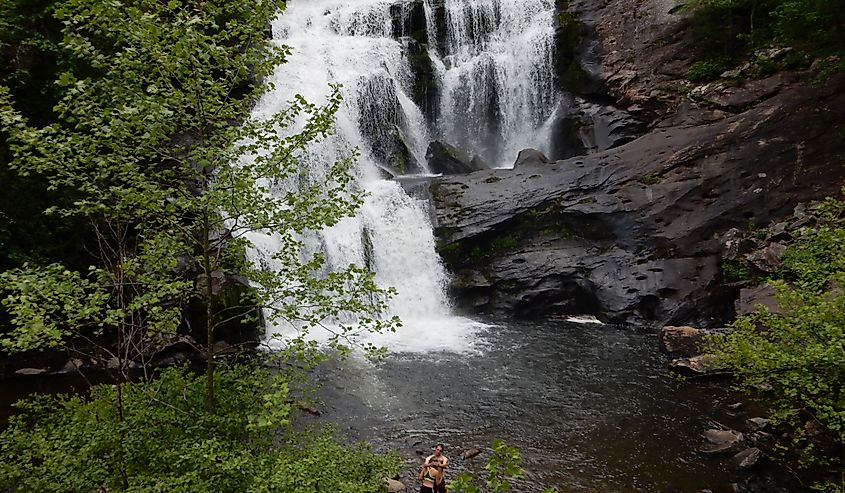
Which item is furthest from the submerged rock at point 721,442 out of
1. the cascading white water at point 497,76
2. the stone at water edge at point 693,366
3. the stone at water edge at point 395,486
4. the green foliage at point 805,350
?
the cascading white water at point 497,76

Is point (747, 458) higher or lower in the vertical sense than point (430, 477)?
lower

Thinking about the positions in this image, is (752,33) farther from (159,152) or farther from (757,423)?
(159,152)

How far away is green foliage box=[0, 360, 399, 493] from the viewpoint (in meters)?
5.33

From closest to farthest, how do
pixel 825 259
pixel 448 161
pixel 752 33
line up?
pixel 825 259
pixel 752 33
pixel 448 161

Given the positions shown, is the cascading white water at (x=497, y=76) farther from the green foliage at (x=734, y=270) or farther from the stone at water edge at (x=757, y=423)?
the stone at water edge at (x=757, y=423)

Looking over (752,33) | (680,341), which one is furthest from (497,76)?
(680,341)

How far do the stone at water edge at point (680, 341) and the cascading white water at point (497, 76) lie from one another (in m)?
14.2

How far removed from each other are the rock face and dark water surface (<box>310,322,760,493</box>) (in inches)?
127

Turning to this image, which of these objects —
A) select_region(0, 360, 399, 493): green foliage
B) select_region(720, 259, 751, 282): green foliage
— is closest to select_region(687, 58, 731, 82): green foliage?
select_region(720, 259, 751, 282): green foliage

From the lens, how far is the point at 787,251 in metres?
16.1

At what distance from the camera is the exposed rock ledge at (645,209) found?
18422mm

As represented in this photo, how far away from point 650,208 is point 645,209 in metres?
0.19

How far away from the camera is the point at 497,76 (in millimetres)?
28672

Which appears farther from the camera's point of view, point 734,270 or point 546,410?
point 734,270
